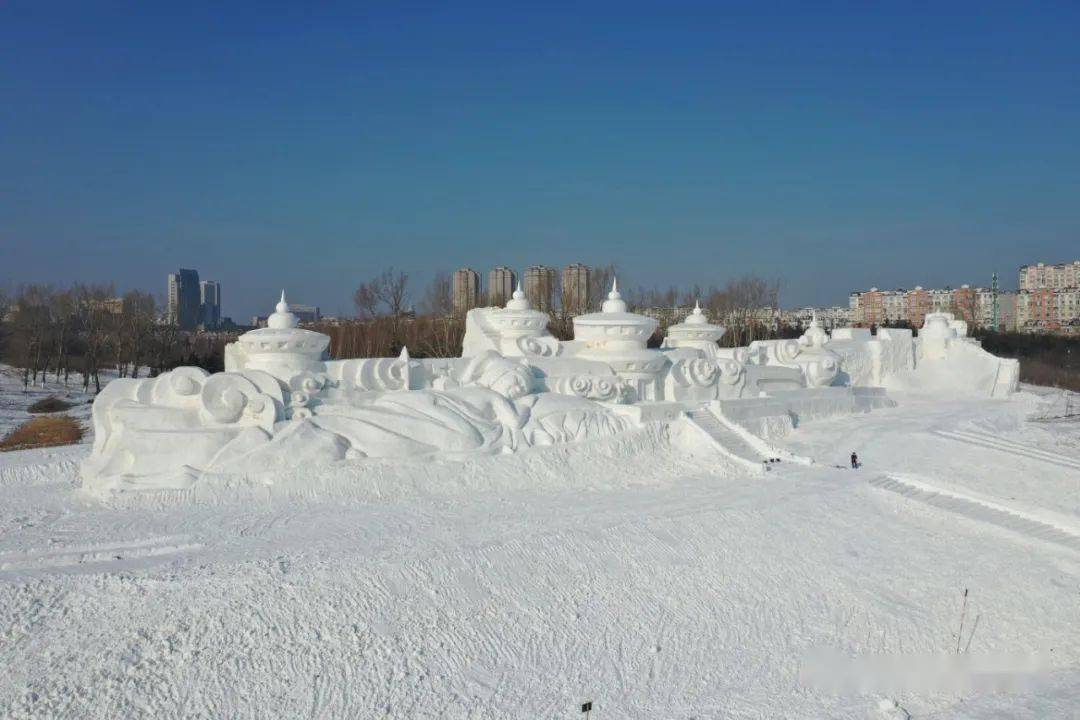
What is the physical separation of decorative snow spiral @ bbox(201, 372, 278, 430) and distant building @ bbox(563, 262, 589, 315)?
25658mm

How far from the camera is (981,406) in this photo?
2078 cm

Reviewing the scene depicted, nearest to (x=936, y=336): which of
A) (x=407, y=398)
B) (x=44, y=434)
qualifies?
(x=407, y=398)

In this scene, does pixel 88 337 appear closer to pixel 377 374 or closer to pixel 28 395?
pixel 28 395

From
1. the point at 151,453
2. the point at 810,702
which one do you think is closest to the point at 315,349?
the point at 151,453

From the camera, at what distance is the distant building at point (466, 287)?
4203 centimetres

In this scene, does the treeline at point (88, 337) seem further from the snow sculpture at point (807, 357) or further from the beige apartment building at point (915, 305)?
the beige apartment building at point (915, 305)

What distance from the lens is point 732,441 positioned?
14039 millimetres

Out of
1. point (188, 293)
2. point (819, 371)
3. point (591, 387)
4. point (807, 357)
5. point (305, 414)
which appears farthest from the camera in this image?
point (188, 293)

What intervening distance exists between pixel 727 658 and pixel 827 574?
2345 millimetres

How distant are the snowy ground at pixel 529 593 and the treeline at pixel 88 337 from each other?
2565 cm

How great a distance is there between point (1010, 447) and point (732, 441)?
20.2 ft

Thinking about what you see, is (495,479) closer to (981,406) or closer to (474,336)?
(474,336)

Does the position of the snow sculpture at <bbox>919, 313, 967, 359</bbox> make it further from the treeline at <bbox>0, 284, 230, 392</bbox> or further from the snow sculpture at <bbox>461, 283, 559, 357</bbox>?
the treeline at <bbox>0, 284, 230, 392</bbox>

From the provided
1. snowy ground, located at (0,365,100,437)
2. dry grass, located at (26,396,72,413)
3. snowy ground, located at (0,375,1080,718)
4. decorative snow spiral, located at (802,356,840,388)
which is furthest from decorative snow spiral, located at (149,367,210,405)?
dry grass, located at (26,396,72,413)
